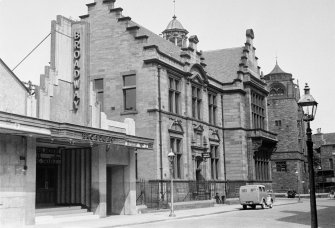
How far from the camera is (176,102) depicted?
39719 millimetres

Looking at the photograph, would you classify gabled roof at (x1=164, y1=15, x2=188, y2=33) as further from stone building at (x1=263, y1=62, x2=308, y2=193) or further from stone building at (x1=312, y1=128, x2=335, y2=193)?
stone building at (x1=312, y1=128, x2=335, y2=193)

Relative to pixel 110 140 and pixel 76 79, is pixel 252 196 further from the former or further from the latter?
pixel 76 79

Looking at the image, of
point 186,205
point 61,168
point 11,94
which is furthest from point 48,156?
point 186,205

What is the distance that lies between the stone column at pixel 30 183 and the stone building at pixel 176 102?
688 cm

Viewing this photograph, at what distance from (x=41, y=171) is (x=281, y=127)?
64549mm

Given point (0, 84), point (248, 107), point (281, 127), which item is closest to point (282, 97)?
point (281, 127)

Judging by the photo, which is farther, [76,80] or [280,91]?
[280,91]

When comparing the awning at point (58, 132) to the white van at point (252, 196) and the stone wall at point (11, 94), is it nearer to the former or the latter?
the stone wall at point (11, 94)

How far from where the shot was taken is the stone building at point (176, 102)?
3616cm

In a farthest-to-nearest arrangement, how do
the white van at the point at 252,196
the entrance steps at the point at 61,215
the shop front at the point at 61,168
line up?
the white van at the point at 252,196
the entrance steps at the point at 61,215
the shop front at the point at 61,168

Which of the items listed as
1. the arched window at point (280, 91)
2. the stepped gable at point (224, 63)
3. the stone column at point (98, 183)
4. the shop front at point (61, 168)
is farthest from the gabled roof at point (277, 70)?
the stone column at point (98, 183)

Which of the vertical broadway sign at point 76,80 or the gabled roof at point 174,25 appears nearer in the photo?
the vertical broadway sign at point 76,80

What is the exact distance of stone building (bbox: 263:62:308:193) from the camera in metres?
80.3

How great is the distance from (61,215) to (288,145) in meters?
63.4
